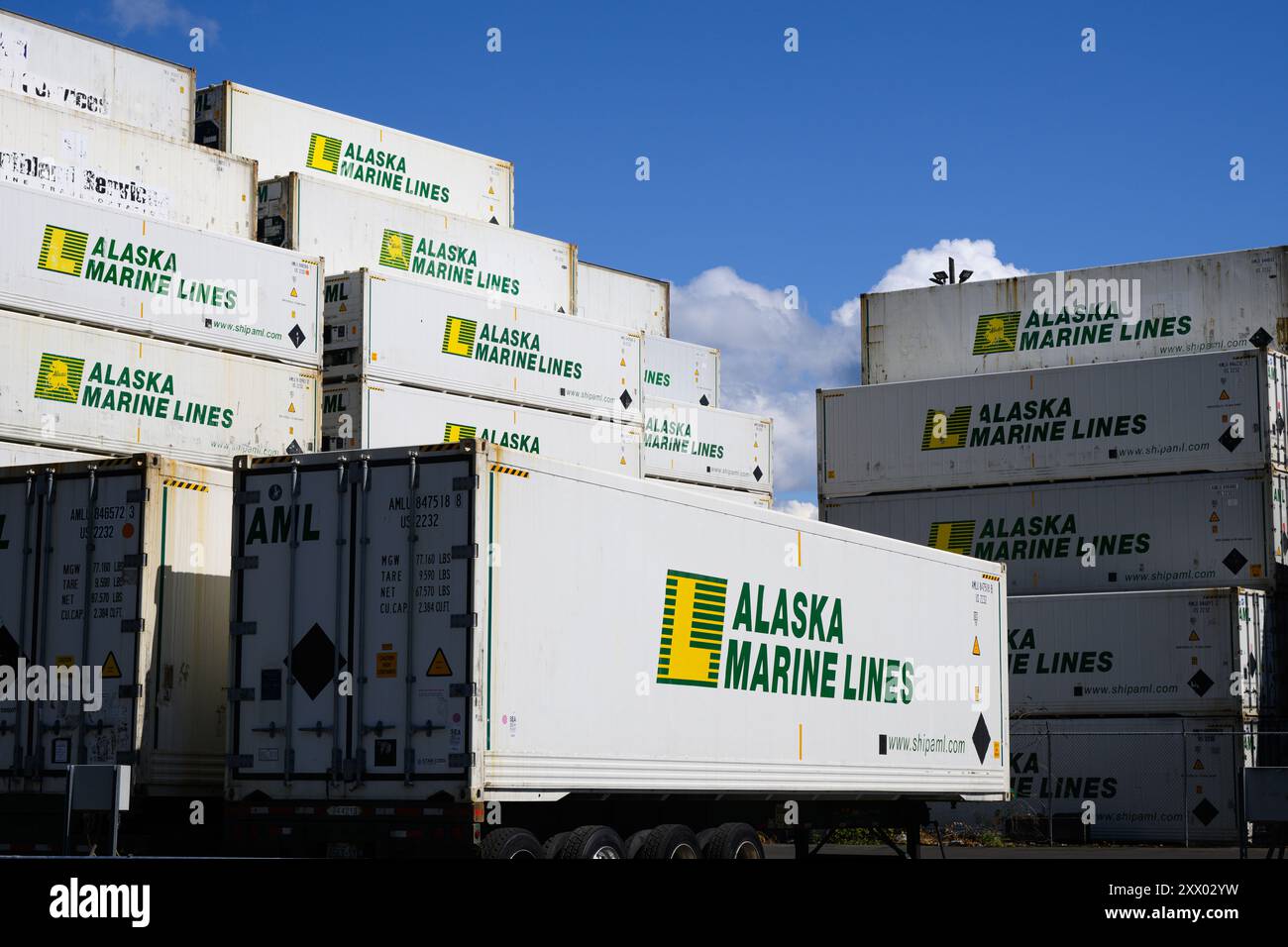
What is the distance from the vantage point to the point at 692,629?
14.5m

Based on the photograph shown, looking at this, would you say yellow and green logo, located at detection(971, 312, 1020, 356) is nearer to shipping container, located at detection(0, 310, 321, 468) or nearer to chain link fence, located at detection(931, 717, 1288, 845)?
chain link fence, located at detection(931, 717, 1288, 845)

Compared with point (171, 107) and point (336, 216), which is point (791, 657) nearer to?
point (336, 216)

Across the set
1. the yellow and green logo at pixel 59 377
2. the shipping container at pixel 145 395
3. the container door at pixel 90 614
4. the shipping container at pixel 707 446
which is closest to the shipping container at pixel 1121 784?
the shipping container at pixel 707 446

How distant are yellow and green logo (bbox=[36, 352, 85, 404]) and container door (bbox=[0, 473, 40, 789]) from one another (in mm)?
4693

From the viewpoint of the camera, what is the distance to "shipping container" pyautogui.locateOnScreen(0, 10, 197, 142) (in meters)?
22.0

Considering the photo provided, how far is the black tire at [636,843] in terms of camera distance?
13.7 metres

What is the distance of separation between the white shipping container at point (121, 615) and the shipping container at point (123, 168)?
6.73 m

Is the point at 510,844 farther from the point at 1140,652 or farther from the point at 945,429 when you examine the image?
the point at 945,429

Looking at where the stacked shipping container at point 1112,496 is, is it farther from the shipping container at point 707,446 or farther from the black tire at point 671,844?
the black tire at point 671,844

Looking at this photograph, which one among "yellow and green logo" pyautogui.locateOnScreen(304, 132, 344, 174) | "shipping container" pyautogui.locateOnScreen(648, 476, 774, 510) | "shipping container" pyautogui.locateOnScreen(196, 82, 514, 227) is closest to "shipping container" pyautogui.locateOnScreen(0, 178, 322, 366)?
"shipping container" pyautogui.locateOnScreen(196, 82, 514, 227)

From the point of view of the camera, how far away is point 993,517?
1077 inches
